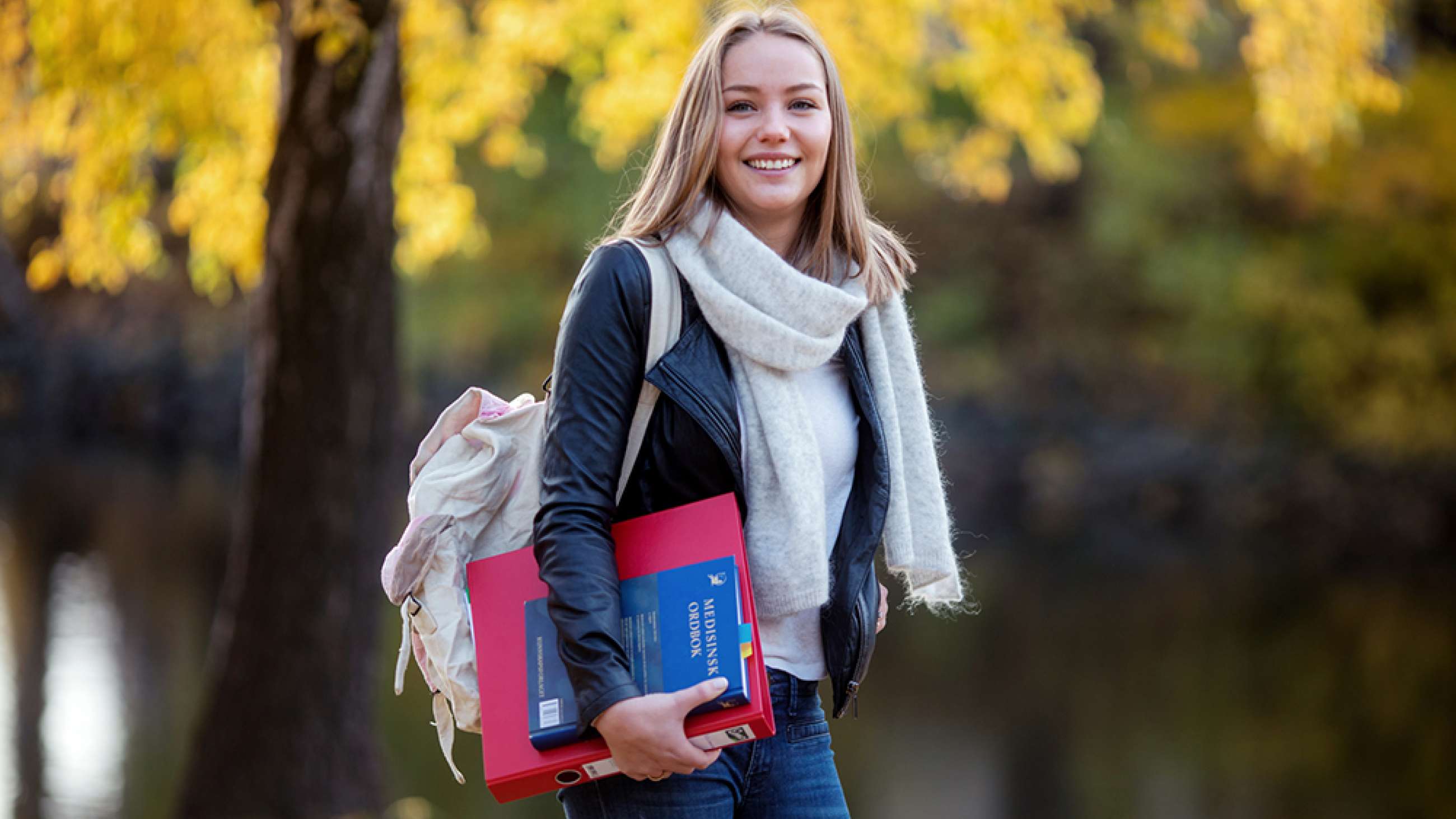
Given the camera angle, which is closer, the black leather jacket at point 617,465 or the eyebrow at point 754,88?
the black leather jacket at point 617,465

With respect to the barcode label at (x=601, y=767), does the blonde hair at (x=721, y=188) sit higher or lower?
higher

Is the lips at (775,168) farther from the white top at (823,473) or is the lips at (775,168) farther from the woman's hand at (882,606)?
the woman's hand at (882,606)

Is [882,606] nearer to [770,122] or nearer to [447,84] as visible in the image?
[770,122]

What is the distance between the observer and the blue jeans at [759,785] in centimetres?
164

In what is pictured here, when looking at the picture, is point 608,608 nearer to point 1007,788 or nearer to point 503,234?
point 1007,788

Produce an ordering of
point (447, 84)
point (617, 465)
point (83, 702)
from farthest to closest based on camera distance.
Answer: point (83, 702)
point (447, 84)
point (617, 465)

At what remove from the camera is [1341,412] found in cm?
1411

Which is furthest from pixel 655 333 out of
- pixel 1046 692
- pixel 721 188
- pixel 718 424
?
pixel 1046 692

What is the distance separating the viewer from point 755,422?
1.71 metres

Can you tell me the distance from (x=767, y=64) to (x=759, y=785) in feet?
2.78

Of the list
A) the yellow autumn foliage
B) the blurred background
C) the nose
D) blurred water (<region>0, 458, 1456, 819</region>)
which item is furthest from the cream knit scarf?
blurred water (<region>0, 458, 1456, 819</region>)

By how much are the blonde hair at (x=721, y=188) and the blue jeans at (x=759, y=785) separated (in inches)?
20.6

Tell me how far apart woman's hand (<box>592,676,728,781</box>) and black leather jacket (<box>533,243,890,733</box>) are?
0.02m

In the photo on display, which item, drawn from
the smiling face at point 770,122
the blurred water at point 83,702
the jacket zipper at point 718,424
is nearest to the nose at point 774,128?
the smiling face at point 770,122
